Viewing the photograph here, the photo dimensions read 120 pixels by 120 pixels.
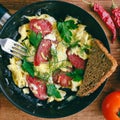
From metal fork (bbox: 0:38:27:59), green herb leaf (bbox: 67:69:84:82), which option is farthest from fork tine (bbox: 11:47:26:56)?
green herb leaf (bbox: 67:69:84:82)

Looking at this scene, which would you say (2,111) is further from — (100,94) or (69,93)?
(100,94)

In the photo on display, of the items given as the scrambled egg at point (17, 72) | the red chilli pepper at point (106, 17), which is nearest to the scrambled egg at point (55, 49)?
the scrambled egg at point (17, 72)

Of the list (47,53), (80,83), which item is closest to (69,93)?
(80,83)

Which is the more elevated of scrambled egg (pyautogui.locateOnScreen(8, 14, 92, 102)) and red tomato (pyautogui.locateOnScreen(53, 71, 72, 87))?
scrambled egg (pyautogui.locateOnScreen(8, 14, 92, 102))

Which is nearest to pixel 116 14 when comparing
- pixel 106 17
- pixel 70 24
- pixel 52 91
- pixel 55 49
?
pixel 106 17

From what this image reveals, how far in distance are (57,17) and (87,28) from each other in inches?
5.7

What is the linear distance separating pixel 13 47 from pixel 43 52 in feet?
0.43

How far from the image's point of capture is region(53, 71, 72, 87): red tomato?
2.02 meters

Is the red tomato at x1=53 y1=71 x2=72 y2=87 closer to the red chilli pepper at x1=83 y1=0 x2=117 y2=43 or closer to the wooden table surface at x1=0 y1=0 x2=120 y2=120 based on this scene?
the wooden table surface at x1=0 y1=0 x2=120 y2=120

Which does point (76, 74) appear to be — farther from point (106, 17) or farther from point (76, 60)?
point (106, 17)

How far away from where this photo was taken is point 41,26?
2.02m

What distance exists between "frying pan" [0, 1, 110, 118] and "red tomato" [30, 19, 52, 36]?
0.06m

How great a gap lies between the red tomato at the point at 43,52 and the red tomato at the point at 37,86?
80mm

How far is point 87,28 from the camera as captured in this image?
6.82 ft
